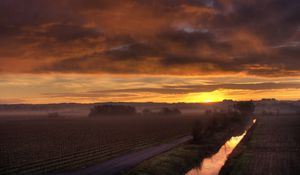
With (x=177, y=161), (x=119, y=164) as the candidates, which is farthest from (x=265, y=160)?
(x=119, y=164)

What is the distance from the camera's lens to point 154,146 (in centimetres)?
6881

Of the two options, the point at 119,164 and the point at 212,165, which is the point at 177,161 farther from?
the point at 119,164

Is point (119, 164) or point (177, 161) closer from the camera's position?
point (119, 164)

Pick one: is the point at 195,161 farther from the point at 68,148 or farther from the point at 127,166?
the point at 68,148

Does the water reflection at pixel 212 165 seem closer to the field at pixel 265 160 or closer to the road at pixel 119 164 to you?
the field at pixel 265 160

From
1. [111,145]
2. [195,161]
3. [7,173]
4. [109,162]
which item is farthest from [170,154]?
[7,173]

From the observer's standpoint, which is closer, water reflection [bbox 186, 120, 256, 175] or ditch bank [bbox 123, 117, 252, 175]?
ditch bank [bbox 123, 117, 252, 175]

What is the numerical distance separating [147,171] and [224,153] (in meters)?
24.5

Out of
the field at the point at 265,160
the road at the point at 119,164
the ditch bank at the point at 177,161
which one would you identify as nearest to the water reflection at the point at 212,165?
the ditch bank at the point at 177,161

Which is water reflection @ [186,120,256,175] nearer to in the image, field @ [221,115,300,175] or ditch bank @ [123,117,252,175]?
ditch bank @ [123,117,252,175]

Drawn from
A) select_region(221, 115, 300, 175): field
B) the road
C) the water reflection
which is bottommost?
the water reflection

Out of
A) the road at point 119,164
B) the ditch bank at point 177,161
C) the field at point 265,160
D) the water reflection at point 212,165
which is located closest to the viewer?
the road at point 119,164

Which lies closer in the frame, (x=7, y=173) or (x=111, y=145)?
(x=7, y=173)

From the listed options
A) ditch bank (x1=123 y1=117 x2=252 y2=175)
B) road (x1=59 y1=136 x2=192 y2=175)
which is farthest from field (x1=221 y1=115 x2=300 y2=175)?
road (x1=59 y1=136 x2=192 y2=175)
